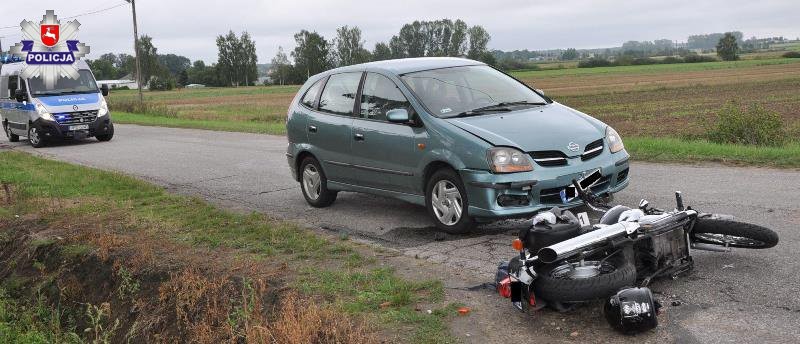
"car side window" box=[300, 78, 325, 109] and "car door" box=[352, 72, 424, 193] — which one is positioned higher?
"car side window" box=[300, 78, 325, 109]

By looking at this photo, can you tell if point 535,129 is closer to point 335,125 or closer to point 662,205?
point 662,205

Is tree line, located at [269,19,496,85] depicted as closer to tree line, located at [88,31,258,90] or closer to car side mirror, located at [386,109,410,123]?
tree line, located at [88,31,258,90]

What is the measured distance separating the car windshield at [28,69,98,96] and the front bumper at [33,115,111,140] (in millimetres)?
983

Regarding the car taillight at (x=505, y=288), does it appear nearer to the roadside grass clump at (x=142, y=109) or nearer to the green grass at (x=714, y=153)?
the green grass at (x=714, y=153)

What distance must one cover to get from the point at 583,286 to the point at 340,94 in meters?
4.81

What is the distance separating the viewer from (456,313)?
16.5ft

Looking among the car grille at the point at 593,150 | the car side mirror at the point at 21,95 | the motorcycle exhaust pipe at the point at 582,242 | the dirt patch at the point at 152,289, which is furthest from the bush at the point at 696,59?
the motorcycle exhaust pipe at the point at 582,242

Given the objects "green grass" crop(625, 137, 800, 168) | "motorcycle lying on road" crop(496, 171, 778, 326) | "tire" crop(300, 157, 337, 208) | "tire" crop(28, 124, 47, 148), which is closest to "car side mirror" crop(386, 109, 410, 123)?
"tire" crop(300, 157, 337, 208)

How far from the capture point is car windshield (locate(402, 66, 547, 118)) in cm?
769

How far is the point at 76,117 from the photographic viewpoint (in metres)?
20.5

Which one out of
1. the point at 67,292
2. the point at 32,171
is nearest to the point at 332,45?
the point at 32,171

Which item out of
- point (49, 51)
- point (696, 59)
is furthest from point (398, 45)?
point (49, 51)

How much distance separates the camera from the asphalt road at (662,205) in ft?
15.3

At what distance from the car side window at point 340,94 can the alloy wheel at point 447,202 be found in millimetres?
1657
